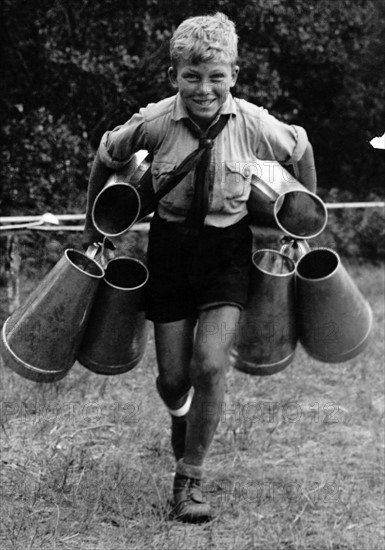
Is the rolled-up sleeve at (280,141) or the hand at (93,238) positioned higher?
the rolled-up sleeve at (280,141)

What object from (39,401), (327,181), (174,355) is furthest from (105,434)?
(327,181)

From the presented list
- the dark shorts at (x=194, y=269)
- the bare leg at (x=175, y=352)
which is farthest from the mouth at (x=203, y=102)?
the bare leg at (x=175, y=352)

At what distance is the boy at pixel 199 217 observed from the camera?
361 cm

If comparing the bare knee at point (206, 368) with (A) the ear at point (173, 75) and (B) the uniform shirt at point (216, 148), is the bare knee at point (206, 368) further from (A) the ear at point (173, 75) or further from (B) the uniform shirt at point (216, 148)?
(A) the ear at point (173, 75)

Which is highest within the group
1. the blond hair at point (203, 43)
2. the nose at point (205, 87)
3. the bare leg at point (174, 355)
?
the blond hair at point (203, 43)

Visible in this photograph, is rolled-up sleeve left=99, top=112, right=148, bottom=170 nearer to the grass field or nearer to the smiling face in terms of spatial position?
the smiling face

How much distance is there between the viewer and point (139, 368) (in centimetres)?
578

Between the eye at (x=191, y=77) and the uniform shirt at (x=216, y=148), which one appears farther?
the uniform shirt at (x=216, y=148)

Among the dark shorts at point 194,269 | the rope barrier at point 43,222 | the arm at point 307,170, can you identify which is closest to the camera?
the dark shorts at point 194,269

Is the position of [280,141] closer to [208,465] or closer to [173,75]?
[173,75]

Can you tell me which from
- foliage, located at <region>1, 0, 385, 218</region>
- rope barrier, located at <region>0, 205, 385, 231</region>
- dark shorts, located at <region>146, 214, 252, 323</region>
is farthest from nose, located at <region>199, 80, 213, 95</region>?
foliage, located at <region>1, 0, 385, 218</region>

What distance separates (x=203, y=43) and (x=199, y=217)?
0.57 metres

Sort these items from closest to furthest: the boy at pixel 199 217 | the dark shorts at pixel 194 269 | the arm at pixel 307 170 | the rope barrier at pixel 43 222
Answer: the boy at pixel 199 217 → the dark shorts at pixel 194 269 → the arm at pixel 307 170 → the rope barrier at pixel 43 222

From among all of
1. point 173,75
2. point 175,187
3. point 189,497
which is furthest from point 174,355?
point 173,75
